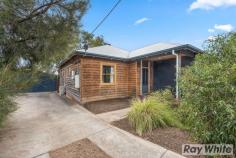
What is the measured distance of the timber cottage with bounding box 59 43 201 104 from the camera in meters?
10.4

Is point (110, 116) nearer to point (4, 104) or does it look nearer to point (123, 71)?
point (4, 104)

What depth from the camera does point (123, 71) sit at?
12617 mm

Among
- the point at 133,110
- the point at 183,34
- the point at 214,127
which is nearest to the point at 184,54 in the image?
the point at 183,34

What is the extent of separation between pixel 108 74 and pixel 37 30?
6197 millimetres

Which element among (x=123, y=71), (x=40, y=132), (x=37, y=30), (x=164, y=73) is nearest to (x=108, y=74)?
(x=123, y=71)

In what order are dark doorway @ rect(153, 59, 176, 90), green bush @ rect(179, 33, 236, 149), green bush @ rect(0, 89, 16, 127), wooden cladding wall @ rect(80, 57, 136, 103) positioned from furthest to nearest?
dark doorway @ rect(153, 59, 176, 90), wooden cladding wall @ rect(80, 57, 136, 103), green bush @ rect(0, 89, 16, 127), green bush @ rect(179, 33, 236, 149)

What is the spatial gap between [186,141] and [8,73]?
468 centimetres

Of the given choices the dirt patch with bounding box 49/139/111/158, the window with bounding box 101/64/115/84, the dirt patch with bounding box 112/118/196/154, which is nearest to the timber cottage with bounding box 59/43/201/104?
the window with bounding box 101/64/115/84

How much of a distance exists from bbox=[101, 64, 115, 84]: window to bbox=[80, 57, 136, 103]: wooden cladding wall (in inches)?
9.0

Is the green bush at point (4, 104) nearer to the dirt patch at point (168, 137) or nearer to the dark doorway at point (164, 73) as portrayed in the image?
the dirt patch at point (168, 137)

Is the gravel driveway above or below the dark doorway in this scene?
below

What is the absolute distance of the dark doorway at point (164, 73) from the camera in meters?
12.2

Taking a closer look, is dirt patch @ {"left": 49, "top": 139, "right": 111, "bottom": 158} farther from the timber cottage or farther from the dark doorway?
the dark doorway

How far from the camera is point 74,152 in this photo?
14.0ft
